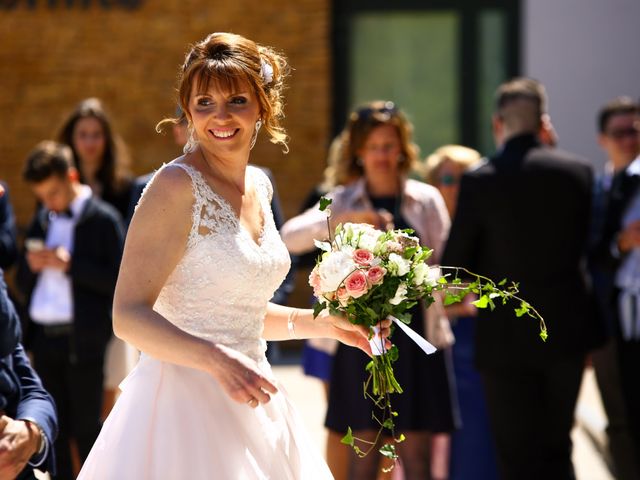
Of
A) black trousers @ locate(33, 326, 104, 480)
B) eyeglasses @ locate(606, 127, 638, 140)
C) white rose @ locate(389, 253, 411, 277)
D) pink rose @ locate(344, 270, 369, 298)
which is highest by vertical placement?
white rose @ locate(389, 253, 411, 277)

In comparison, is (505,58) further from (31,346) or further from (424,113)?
(31,346)

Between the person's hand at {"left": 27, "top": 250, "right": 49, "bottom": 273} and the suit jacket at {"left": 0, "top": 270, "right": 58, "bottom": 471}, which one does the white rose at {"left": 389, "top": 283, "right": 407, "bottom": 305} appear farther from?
the person's hand at {"left": 27, "top": 250, "right": 49, "bottom": 273}

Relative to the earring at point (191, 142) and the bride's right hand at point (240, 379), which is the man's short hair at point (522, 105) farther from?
the bride's right hand at point (240, 379)

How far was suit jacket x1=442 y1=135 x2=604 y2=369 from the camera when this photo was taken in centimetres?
615

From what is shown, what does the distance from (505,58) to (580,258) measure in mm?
7265

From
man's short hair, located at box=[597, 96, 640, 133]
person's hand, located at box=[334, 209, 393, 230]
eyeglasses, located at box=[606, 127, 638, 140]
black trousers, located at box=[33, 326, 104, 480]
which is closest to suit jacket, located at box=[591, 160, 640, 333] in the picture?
eyeglasses, located at box=[606, 127, 638, 140]

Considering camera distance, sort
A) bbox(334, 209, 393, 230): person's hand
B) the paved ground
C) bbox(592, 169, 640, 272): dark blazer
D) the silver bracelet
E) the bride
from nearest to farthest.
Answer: the bride → the silver bracelet → bbox(334, 209, 393, 230): person's hand → bbox(592, 169, 640, 272): dark blazer → the paved ground

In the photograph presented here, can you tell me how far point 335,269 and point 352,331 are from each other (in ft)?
0.78

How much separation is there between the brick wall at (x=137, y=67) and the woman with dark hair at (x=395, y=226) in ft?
20.5

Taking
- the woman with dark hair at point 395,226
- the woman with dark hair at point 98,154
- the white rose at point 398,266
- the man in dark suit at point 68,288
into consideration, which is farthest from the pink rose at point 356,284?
the woman with dark hair at point 98,154

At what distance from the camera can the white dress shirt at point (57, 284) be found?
275 inches

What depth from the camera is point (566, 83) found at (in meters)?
13.0

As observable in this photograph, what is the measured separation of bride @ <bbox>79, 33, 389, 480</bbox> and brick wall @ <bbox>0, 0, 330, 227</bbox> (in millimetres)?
9025

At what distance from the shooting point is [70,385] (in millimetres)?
6930
